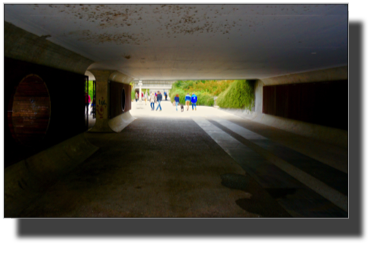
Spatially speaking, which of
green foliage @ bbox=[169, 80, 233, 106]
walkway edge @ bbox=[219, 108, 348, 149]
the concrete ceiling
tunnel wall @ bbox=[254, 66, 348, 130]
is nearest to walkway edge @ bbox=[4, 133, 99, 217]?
the concrete ceiling

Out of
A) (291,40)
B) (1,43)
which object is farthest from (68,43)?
(291,40)

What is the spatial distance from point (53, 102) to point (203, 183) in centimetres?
438

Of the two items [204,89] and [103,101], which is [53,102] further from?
[204,89]

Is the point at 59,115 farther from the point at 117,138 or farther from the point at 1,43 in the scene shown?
the point at 117,138

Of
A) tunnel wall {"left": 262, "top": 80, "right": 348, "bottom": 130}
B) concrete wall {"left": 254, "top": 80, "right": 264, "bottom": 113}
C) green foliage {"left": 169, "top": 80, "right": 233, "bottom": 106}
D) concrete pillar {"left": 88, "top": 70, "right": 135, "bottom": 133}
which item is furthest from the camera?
green foliage {"left": 169, "top": 80, "right": 233, "bottom": 106}

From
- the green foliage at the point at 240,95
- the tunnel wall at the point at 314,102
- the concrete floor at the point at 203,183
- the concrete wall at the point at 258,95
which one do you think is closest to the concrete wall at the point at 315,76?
the tunnel wall at the point at 314,102

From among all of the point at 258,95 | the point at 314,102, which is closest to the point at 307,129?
the point at 314,102

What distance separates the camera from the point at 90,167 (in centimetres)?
798

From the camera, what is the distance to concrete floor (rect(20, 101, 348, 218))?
5161 millimetres

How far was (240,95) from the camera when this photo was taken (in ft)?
81.9

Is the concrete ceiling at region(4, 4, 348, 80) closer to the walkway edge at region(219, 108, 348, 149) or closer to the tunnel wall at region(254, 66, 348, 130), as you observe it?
the tunnel wall at region(254, 66, 348, 130)

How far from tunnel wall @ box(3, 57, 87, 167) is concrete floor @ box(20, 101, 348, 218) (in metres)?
0.99

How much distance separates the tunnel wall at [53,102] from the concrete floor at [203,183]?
0.99 metres

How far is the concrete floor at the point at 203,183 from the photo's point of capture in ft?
16.9
